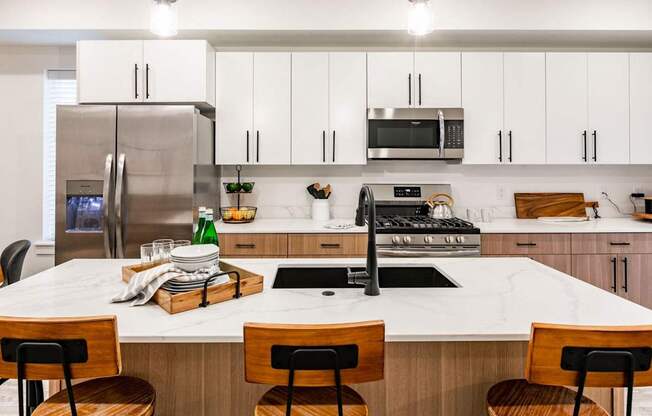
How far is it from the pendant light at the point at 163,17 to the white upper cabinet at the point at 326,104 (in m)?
1.66

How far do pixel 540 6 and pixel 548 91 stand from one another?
66 centimetres

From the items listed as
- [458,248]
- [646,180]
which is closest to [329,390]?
[458,248]

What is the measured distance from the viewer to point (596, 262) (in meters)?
3.10

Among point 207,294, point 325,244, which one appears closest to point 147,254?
point 207,294

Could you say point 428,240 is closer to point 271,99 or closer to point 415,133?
point 415,133

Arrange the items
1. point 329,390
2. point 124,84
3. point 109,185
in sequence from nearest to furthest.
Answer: point 329,390 < point 109,185 < point 124,84

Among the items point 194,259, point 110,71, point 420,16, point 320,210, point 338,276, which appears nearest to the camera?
point 194,259

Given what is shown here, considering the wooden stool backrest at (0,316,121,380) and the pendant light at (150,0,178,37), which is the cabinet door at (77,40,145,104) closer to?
the pendant light at (150,0,178,37)

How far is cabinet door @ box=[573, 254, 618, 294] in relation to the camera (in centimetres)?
310

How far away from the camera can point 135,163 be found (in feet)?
9.79

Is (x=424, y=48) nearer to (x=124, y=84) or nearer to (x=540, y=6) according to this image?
(x=540, y=6)

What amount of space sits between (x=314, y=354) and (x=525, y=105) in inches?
124

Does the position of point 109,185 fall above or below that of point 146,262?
above

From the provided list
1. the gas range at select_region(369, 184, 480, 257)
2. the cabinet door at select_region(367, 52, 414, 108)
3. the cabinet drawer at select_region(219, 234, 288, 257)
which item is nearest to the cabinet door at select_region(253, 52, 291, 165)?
the cabinet door at select_region(367, 52, 414, 108)
